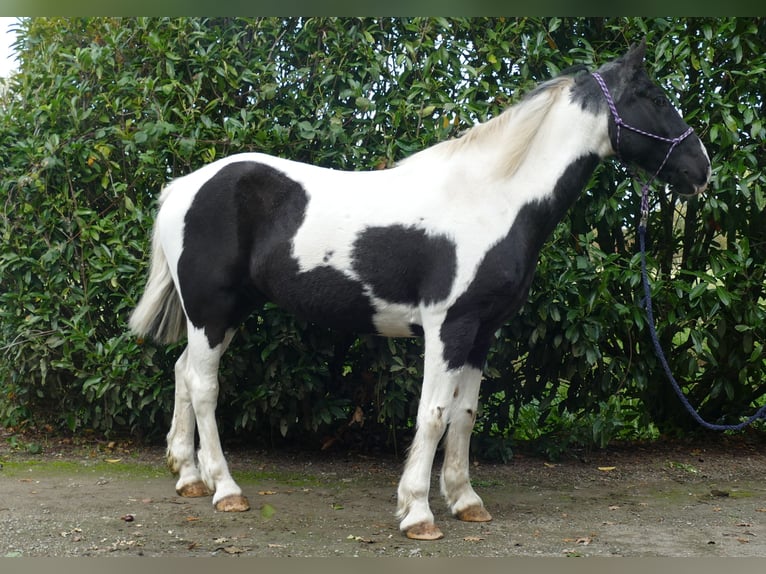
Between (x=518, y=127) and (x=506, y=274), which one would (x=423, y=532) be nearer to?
(x=506, y=274)

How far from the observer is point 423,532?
4.09m

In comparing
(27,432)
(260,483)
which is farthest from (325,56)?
(27,432)

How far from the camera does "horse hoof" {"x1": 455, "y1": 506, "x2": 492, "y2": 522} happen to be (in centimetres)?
443

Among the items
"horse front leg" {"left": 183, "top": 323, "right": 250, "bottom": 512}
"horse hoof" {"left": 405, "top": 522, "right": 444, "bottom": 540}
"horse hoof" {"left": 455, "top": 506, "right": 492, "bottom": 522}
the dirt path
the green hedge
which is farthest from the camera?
the green hedge

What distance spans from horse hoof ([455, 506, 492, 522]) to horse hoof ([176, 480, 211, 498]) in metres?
1.50

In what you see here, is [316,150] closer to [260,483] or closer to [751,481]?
[260,483]

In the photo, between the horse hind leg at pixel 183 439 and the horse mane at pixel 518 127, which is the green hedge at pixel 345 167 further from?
the horse mane at pixel 518 127

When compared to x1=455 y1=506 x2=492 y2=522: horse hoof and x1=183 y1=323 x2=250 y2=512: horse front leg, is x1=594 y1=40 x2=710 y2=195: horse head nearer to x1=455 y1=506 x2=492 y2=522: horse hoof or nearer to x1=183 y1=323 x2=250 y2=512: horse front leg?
x1=455 y1=506 x2=492 y2=522: horse hoof

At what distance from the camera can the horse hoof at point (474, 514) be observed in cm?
443

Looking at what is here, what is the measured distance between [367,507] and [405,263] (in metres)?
1.47

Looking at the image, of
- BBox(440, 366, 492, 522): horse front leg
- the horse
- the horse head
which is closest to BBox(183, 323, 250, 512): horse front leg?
the horse

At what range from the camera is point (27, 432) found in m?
6.30

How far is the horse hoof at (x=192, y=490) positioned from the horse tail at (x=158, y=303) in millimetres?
933

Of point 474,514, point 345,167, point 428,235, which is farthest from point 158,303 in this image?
point 474,514
